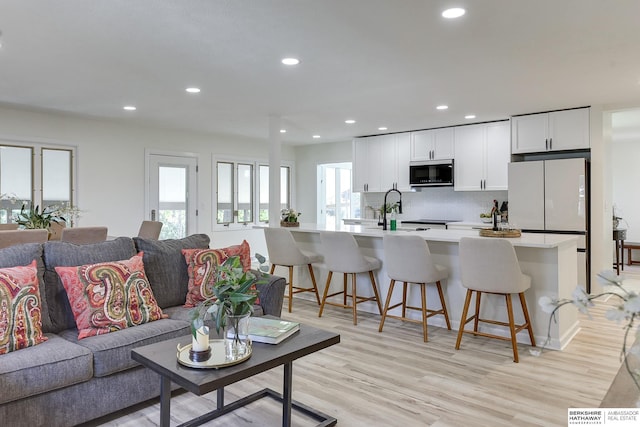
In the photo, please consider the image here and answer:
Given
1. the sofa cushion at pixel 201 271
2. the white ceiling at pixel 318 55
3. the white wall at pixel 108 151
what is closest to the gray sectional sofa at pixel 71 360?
the sofa cushion at pixel 201 271

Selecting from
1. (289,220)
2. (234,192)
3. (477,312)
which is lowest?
(477,312)

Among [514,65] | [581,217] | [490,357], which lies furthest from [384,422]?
[581,217]

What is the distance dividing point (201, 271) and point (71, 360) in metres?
1.11

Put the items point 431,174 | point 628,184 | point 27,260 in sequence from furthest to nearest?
point 628,184 → point 431,174 → point 27,260

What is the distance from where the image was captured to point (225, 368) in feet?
5.93

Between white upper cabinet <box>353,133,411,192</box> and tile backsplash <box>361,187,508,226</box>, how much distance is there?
30cm

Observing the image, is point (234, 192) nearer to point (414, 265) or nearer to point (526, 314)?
point (414, 265)

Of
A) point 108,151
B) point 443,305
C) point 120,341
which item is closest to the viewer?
point 120,341

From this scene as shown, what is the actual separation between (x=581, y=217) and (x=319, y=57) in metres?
3.81

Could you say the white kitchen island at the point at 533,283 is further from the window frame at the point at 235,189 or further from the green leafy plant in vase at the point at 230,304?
the window frame at the point at 235,189

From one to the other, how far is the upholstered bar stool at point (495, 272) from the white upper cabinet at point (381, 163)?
155 inches

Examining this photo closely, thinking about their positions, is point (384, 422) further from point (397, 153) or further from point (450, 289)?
point (397, 153)

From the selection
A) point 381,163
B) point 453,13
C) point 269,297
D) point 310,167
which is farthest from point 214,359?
point 310,167

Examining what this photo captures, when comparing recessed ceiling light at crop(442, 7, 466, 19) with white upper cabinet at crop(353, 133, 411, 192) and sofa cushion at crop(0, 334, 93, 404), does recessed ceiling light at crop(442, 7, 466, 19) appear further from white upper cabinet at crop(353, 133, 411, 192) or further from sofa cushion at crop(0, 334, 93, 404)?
white upper cabinet at crop(353, 133, 411, 192)
